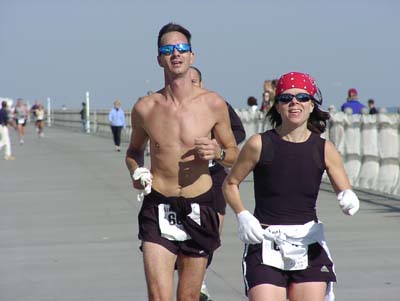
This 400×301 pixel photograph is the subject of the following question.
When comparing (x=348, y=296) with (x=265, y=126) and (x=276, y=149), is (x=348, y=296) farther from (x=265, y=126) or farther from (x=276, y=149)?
(x=265, y=126)

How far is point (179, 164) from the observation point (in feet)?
21.9

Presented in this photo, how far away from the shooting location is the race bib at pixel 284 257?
18.7 ft

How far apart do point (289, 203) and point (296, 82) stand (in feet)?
2.08

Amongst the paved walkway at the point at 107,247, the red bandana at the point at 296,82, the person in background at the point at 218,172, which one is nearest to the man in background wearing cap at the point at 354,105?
the paved walkway at the point at 107,247

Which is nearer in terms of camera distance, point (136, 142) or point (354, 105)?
point (136, 142)

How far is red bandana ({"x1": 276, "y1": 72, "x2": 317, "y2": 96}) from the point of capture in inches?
232

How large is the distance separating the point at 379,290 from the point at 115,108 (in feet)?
90.5

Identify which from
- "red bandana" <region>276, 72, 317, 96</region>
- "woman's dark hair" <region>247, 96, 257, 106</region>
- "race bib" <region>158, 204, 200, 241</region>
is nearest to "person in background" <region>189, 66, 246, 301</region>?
"race bib" <region>158, 204, 200, 241</region>

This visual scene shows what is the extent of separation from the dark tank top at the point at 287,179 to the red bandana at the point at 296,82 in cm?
27

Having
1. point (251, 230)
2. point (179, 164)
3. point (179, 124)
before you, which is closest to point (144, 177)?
point (179, 164)

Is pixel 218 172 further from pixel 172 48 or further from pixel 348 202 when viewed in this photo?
pixel 348 202

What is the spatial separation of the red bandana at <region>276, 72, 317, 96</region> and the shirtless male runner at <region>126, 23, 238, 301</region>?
73 cm

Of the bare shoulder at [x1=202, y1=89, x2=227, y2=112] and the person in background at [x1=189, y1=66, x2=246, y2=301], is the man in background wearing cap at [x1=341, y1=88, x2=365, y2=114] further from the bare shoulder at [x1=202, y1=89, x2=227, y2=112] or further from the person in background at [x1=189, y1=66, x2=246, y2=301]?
the bare shoulder at [x1=202, y1=89, x2=227, y2=112]

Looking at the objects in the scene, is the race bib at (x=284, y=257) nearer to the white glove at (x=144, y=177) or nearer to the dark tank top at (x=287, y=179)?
the dark tank top at (x=287, y=179)
